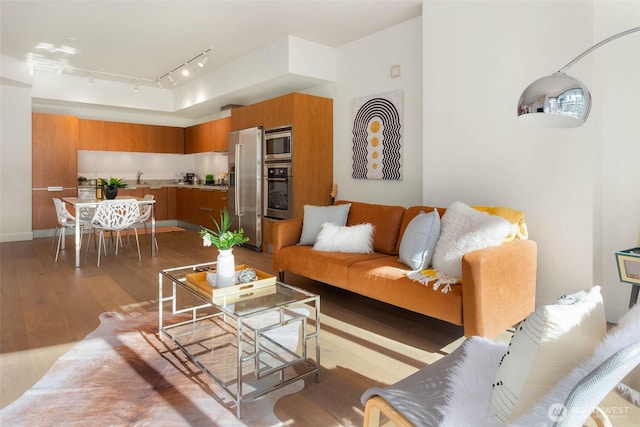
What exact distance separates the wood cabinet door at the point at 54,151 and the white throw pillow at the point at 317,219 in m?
5.65

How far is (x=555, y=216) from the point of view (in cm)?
313

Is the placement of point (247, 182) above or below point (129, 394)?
above

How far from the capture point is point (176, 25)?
475cm

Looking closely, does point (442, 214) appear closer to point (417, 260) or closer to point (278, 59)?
point (417, 260)

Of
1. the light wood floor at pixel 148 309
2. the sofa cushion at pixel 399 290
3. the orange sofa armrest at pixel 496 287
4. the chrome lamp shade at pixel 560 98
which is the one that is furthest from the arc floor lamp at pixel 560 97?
the light wood floor at pixel 148 309

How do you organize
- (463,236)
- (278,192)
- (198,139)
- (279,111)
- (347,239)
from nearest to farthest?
(463,236), (347,239), (279,111), (278,192), (198,139)

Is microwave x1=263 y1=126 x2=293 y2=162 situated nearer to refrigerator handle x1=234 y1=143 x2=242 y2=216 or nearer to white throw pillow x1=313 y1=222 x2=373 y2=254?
refrigerator handle x1=234 y1=143 x2=242 y2=216

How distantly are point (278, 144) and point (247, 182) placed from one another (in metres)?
0.90

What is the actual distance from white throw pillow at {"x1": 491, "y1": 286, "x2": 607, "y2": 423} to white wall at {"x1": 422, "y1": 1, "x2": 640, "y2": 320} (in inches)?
94.5

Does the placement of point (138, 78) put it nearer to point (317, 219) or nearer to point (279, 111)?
point (279, 111)

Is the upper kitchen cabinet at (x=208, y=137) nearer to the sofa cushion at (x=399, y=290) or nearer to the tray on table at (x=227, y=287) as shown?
the sofa cushion at (x=399, y=290)

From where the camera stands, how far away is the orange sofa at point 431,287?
2.38 metres

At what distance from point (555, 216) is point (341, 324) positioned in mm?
1880

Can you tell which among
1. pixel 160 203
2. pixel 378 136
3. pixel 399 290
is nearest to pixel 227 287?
pixel 399 290
